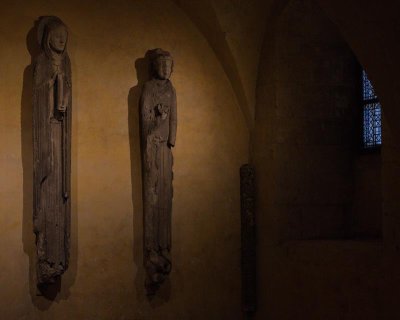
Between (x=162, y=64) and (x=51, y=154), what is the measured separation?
4.23 ft

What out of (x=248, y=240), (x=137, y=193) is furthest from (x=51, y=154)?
(x=248, y=240)

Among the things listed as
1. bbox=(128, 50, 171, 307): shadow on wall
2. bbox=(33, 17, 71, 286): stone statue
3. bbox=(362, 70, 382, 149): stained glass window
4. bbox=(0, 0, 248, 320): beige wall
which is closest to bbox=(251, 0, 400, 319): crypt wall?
bbox=(362, 70, 382, 149): stained glass window

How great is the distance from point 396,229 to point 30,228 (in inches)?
115

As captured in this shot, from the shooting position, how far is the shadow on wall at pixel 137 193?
590 centimetres

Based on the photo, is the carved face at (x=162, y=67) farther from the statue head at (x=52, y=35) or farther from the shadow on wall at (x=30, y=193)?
the shadow on wall at (x=30, y=193)

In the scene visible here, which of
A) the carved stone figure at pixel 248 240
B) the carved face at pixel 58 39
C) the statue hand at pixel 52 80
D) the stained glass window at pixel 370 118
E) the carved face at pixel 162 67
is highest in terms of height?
the carved face at pixel 58 39

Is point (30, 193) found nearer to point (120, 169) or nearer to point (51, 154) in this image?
point (51, 154)

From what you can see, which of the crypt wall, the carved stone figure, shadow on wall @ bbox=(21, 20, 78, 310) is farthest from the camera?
the carved stone figure

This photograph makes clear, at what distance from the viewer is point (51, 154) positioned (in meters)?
5.34

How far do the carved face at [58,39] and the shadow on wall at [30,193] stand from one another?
206mm

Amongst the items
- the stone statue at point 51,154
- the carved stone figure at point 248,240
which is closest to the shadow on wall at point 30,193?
the stone statue at point 51,154

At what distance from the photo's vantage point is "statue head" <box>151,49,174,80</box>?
5.84 m

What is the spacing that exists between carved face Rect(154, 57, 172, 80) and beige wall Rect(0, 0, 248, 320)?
0.78 ft

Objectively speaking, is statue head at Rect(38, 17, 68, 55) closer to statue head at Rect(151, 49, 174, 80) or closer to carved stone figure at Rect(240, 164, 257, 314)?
statue head at Rect(151, 49, 174, 80)
